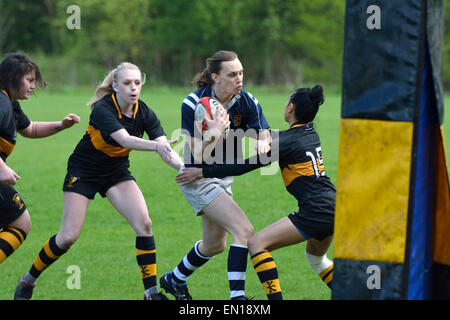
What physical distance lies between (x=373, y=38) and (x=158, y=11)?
6513 centimetres

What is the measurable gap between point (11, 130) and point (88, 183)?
741 millimetres

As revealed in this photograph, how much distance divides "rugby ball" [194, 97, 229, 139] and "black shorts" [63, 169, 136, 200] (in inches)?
36.9

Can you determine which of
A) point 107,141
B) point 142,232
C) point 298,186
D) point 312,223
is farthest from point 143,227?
point 312,223

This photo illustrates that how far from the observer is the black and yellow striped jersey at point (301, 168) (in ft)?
15.2

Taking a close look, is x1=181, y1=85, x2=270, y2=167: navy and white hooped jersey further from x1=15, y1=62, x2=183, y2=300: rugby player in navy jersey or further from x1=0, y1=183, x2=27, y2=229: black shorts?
x1=0, y1=183, x2=27, y2=229: black shorts

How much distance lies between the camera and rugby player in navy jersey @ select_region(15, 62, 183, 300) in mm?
5262

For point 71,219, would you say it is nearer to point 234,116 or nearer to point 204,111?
point 204,111

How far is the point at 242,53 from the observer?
6350cm

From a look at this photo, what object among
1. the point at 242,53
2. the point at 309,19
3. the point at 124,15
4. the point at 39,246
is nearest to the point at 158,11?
the point at 124,15

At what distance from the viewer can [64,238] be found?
530cm

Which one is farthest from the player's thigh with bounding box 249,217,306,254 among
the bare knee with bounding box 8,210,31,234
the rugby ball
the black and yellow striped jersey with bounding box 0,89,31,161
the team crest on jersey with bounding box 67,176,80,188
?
the black and yellow striped jersey with bounding box 0,89,31,161

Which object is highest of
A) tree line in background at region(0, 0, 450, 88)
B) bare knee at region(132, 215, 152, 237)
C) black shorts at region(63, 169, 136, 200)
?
tree line in background at region(0, 0, 450, 88)

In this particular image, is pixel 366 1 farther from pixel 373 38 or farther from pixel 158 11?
pixel 158 11
